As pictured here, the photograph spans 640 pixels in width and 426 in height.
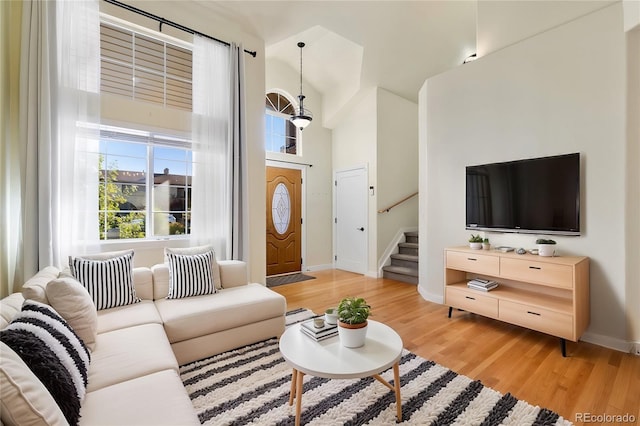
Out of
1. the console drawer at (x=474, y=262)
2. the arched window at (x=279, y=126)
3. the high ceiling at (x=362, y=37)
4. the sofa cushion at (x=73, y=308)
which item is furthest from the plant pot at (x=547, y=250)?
the arched window at (x=279, y=126)

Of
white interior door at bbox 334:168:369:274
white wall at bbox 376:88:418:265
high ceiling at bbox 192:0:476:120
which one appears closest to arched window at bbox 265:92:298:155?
high ceiling at bbox 192:0:476:120

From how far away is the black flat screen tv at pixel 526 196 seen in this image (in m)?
2.63

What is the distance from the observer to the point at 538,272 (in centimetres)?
254

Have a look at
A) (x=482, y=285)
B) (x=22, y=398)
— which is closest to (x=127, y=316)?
(x=22, y=398)

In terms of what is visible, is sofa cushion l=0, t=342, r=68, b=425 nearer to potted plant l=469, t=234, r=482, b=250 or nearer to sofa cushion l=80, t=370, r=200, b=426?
sofa cushion l=80, t=370, r=200, b=426

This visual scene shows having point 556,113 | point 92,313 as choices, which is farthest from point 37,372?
point 556,113

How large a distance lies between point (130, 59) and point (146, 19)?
46 centimetres

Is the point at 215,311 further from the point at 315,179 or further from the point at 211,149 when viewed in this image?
the point at 315,179

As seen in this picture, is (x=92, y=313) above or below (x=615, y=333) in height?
above

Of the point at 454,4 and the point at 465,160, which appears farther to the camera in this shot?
the point at 454,4

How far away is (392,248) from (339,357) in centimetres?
399

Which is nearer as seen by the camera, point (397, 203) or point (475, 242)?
point (475, 242)

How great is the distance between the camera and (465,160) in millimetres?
3455

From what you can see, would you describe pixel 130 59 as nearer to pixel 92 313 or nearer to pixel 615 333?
pixel 92 313
